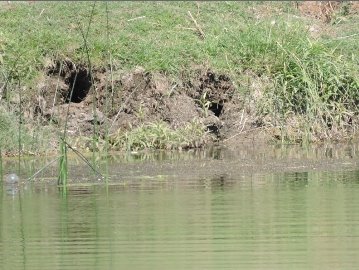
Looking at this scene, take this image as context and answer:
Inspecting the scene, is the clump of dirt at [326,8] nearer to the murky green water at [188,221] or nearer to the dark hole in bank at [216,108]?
the dark hole in bank at [216,108]

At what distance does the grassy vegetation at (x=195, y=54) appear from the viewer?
681 inches

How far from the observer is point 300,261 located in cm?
898

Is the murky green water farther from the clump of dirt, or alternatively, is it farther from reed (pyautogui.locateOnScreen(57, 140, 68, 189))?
the clump of dirt

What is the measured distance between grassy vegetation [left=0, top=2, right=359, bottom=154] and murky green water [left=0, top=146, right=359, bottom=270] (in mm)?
2859

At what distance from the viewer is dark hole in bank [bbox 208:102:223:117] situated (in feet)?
59.4

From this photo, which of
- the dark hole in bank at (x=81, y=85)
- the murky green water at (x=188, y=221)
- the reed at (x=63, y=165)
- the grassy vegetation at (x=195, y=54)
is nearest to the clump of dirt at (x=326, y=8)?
the grassy vegetation at (x=195, y=54)

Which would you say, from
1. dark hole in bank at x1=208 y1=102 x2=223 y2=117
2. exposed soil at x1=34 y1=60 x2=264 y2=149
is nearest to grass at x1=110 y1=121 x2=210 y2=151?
exposed soil at x1=34 y1=60 x2=264 y2=149

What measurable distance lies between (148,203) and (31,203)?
114 centimetres

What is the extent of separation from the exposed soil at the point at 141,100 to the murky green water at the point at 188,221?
2889 millimetres

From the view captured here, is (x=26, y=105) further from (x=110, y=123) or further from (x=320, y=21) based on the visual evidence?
(x=320, y=21)

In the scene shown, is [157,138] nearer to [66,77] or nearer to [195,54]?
[66,77]

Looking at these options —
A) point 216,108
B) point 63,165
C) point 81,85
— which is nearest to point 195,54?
point 216,108

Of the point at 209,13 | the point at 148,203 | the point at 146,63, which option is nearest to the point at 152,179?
the point at 148,203

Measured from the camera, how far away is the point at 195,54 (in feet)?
60.5
